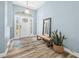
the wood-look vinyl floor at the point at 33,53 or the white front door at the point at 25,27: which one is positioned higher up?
the white front door at the point at 25,27

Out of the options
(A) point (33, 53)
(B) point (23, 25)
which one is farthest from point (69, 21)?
(B) point (23, 25)

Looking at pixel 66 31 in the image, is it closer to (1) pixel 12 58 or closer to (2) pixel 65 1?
(2) pixel 65 1

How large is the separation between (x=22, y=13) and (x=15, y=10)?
639 mm

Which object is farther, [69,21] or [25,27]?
[25,27]

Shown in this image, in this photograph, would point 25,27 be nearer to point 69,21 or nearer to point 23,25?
point 23,25

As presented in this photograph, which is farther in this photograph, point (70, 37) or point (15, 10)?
point (15, 10)

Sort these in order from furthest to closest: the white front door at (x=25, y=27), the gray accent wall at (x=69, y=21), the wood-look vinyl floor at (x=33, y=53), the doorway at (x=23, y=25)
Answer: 1. the white front door at (x=25, y=27)
2. the doorway at (x=23, y=25)
3. the gray accent wall at (x=69, y=21)
4. the wood-look vinyl floor at (x=33, y=53)

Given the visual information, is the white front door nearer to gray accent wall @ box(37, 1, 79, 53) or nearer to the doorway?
the doorway

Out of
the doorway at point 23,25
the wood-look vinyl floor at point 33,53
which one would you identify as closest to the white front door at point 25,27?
the doorway at point 23,25

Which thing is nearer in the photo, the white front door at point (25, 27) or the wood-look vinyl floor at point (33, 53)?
the wood-look vinyl floor at point (33, 53)

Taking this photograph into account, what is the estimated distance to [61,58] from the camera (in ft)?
9.11

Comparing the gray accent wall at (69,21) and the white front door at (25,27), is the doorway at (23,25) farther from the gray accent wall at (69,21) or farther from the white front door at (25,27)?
the gray accent wall at (69,21)

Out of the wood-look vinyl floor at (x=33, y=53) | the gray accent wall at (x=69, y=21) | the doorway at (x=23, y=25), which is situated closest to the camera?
the wood-look vinyl floor at (x=33, y=53)

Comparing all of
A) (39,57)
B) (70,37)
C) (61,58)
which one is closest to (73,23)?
(70,37)
